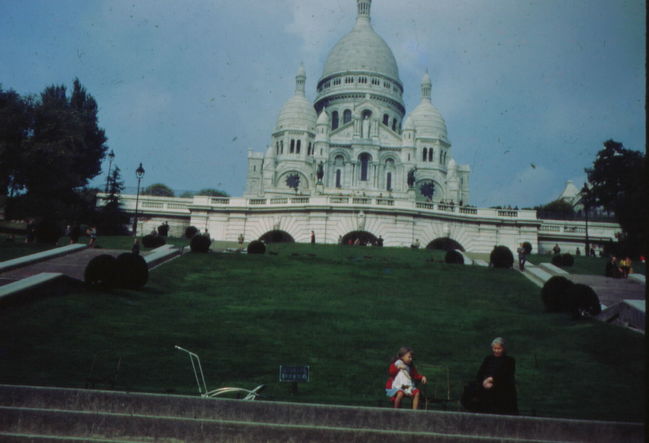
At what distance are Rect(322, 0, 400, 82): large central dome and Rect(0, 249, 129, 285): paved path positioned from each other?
7497 centimetres

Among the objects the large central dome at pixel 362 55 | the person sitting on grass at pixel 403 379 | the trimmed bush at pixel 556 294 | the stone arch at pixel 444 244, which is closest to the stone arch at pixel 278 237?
the stone arch at pixel 444 244

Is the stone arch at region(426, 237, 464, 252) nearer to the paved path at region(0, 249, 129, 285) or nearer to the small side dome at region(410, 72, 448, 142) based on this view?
the paved path at region(0, 249, 129, 285)

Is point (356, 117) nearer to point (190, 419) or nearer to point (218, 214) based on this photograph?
point (218, 214)

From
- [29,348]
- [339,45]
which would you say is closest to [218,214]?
[29,348]

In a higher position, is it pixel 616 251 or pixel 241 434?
pixel 616 251

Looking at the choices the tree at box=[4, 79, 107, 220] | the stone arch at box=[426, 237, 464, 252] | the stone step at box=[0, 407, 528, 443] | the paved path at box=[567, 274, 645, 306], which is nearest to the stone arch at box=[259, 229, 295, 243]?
the stone arch at box=[426, 237, 464, 252]

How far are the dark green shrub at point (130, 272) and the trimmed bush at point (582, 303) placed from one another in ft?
38.4

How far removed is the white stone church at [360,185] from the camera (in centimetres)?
4406

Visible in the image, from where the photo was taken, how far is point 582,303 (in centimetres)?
1662

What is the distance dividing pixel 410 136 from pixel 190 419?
7751 cm

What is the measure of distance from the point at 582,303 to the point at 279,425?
457 inches

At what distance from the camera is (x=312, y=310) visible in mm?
17219

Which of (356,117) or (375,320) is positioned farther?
(356,117)

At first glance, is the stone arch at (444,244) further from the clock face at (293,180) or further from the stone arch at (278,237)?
the clock face at (293,180)
